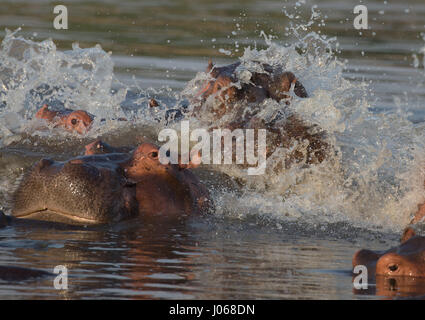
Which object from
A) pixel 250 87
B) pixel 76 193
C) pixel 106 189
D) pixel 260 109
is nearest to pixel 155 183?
pixel 106 189

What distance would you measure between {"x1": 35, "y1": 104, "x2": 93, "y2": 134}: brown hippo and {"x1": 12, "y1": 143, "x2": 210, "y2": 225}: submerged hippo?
7.55 ft

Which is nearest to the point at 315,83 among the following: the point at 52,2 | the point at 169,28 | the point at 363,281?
the point at 363,281

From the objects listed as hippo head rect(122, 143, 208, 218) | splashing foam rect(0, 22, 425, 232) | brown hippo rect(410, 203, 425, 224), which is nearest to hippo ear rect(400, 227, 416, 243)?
brown hippo rect(410, 203, 425, 224)

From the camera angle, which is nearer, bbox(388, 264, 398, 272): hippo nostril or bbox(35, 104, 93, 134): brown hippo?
bbox(388, 264, 398, 272): hippo nostril

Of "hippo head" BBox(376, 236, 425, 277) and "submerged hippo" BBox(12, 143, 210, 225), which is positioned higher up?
"submerged hippo" BBox(12, 143, 210, 225)

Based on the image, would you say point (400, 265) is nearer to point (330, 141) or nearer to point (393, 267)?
point (393, 267)

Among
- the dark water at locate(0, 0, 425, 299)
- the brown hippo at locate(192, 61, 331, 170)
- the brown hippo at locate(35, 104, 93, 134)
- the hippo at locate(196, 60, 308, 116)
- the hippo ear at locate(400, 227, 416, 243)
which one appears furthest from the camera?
the brown hippo at locate(35, 104, 93, 134)

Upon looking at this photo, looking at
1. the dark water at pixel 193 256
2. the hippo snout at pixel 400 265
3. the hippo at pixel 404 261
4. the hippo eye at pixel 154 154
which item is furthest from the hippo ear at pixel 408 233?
the hippo eye at pixel 154 154

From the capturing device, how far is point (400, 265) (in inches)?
192

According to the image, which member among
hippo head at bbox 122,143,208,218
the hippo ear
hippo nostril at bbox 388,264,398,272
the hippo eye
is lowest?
hippo nostril at bbox 388,264,398,272

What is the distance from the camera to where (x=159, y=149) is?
233 inches

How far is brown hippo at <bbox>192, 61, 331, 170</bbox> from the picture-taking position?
7414 millimetres

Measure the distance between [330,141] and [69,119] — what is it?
7.43ft

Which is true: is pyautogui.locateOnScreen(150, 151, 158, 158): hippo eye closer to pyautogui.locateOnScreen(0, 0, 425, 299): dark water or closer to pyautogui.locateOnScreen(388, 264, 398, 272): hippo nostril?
pyautogui.locateOnScreen(0, 0, 425, 299): dark water
